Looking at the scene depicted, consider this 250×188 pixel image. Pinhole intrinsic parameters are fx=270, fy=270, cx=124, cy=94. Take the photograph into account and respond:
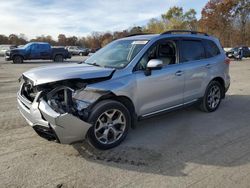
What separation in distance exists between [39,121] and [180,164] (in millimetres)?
2068

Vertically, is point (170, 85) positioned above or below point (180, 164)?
above

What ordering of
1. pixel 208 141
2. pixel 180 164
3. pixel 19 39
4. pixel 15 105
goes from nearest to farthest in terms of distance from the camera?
pixel 180 164
pixel 208 141
pixel 15 105
pixel 19 39

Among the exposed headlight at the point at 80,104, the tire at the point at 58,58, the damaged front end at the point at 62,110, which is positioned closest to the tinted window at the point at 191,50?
the damaged front end at the point at 62,110

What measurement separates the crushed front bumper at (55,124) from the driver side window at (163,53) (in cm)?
169

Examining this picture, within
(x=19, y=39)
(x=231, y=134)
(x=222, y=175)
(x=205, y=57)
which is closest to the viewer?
(x=222, y=175)

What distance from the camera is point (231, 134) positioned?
191 inches

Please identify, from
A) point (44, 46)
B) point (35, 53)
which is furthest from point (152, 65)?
point (44, 46)

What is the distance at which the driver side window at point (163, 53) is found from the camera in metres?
4.84

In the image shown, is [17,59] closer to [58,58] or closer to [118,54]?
[58,58]

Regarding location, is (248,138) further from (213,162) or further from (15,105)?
Answer: (15,105)

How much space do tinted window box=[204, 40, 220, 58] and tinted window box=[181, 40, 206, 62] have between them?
0.67ft

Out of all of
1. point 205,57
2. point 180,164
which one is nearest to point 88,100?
point 180,164

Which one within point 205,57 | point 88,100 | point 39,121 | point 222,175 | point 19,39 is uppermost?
point 19,39

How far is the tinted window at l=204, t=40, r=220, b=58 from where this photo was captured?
616 cm
